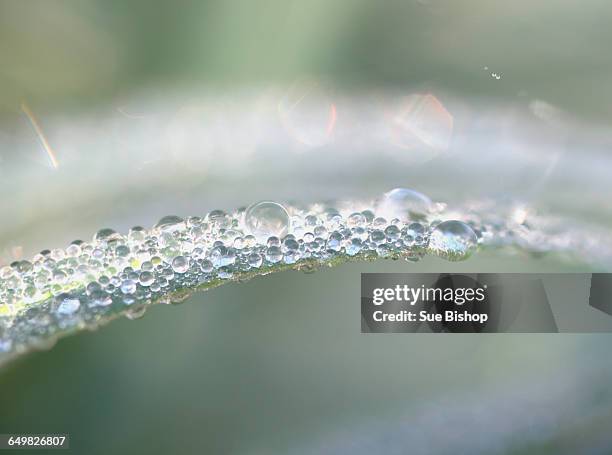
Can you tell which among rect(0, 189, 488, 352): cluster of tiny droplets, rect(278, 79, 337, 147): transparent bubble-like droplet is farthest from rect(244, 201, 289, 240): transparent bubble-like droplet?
rect(278, 79, 337, 147): transparent bubble-like droplet

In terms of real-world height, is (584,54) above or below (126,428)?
above

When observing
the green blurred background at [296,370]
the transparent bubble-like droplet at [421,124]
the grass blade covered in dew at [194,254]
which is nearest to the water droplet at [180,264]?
the grass blade covered in dew at [194,254]

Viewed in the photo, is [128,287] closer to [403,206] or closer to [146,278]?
[146,278]

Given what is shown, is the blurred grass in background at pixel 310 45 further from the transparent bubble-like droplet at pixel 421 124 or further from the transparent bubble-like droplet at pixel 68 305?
the transparent bubble-like droplet at pixel 68 305

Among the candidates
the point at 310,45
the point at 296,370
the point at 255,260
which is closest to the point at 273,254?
the point at 255,260

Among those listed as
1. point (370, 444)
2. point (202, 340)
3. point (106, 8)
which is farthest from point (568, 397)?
point (106, 8)

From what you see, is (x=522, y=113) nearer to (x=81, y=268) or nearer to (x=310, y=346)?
(x=310, y=346)
